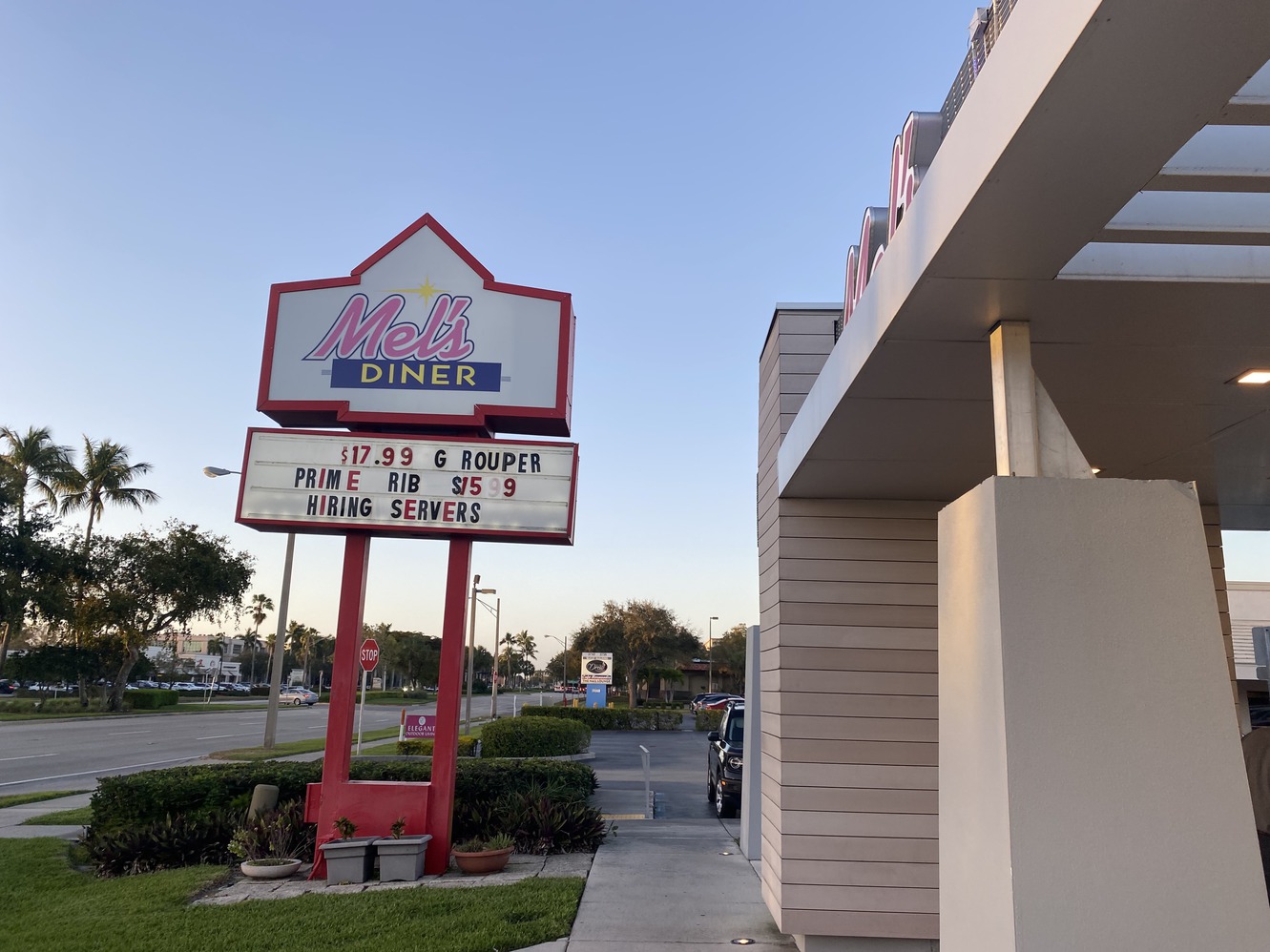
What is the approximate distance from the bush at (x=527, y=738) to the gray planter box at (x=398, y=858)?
35.3ft

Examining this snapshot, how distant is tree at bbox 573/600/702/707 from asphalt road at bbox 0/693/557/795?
1377 cm

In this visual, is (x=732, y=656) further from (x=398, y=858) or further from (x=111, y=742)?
(x=398, y=858)

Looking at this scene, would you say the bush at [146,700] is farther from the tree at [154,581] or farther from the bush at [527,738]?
the bush at [527,738]

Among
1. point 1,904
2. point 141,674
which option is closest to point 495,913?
point 1,904

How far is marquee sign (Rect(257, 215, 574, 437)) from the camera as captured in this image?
10.3 meters

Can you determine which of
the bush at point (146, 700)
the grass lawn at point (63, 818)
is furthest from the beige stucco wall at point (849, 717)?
the bush at point (146, 700)

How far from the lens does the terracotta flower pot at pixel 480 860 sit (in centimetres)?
912

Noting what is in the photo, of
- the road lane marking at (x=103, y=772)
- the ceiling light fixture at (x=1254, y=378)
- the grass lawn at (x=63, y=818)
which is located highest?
the ceiling light fixture at (x=1254, y=378)

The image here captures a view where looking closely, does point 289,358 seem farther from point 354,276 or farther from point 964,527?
point 964,527

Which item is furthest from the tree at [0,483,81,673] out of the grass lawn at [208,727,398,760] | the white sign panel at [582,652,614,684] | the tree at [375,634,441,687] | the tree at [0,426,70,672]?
the tree at [375,634,441,687]

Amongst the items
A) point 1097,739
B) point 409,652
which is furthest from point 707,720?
point 409,652

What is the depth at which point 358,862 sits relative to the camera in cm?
881

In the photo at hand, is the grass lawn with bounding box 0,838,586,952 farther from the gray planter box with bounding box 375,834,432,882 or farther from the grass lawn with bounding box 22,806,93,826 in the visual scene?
the grass lawn with bounding box 22,806,93,826

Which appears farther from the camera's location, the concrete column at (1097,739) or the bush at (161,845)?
the bush at (161,845)
